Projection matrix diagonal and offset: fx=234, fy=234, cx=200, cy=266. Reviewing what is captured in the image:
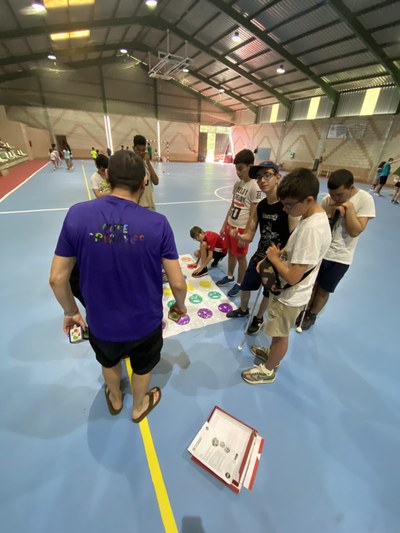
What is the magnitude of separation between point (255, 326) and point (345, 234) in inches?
52.7

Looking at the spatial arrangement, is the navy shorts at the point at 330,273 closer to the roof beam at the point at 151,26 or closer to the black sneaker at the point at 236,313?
the black sneaker at the point at 236,313

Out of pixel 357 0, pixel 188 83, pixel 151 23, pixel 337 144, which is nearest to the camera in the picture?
pixel 357 0

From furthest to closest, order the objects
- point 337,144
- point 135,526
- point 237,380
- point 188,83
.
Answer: point 188,83 → point 337,144 → point 237,380 → point 135,526

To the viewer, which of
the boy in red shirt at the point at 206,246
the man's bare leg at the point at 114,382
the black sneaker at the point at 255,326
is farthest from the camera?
the boy in red shirt at the point at 206,246

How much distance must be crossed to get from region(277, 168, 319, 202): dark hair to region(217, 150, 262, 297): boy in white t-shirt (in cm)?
104

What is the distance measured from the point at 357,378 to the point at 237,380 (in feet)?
3.83

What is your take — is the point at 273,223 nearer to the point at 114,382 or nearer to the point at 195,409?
the point at 195,409

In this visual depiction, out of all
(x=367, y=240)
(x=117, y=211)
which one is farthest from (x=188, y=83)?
(x=117, y=211)

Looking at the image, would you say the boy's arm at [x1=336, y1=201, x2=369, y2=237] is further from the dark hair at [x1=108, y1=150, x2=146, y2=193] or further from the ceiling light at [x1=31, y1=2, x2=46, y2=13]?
the ceiling light at [x1=31, y1=2, x2=46, y2=13]

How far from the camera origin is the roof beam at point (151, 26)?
12.1 metres

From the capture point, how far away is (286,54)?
13742 millimetres

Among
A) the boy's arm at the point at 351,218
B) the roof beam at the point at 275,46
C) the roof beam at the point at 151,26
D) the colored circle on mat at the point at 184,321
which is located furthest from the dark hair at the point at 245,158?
the roof beam at the point at 151,26

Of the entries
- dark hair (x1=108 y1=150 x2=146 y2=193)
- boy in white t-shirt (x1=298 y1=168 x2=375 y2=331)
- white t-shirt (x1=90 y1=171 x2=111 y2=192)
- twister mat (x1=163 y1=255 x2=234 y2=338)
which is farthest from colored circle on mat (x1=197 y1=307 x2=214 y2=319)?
white t-shirt (x1=90 y1=171 x2=111 y2=192)

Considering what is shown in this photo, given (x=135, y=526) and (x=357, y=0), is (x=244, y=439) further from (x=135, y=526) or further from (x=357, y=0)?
(x=357, y=0)
